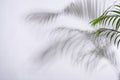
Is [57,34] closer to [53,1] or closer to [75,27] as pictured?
[75,27]

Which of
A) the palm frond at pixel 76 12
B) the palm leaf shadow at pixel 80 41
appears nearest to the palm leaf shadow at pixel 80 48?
the palm leaf shadow at pixel 80 41

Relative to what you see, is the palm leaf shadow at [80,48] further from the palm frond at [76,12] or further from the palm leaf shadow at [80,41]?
the palm frond at [76,12]

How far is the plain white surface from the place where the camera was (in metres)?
1.49

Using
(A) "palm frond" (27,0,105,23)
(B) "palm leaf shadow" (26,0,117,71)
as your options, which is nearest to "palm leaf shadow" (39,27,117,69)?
(B) "palm leaf shadow" (26,0,117,71)

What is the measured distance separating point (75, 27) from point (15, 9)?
56cm

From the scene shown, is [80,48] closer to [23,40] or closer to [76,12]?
[76,12]

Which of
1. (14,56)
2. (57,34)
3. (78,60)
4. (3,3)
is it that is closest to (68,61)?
(78,60)

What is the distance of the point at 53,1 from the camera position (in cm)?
155

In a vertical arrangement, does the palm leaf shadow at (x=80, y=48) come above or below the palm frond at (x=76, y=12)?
below

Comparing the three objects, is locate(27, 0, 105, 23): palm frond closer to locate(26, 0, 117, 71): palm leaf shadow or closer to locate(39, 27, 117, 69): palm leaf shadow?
locate(26, 0, 117, 71): palm leaf shadow

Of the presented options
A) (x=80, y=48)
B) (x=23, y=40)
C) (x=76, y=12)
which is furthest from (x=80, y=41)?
(x=23, y=40)

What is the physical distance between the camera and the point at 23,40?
4.95ft

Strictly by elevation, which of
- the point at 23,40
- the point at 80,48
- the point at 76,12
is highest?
the point at 76,12

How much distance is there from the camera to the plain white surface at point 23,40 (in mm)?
1485
